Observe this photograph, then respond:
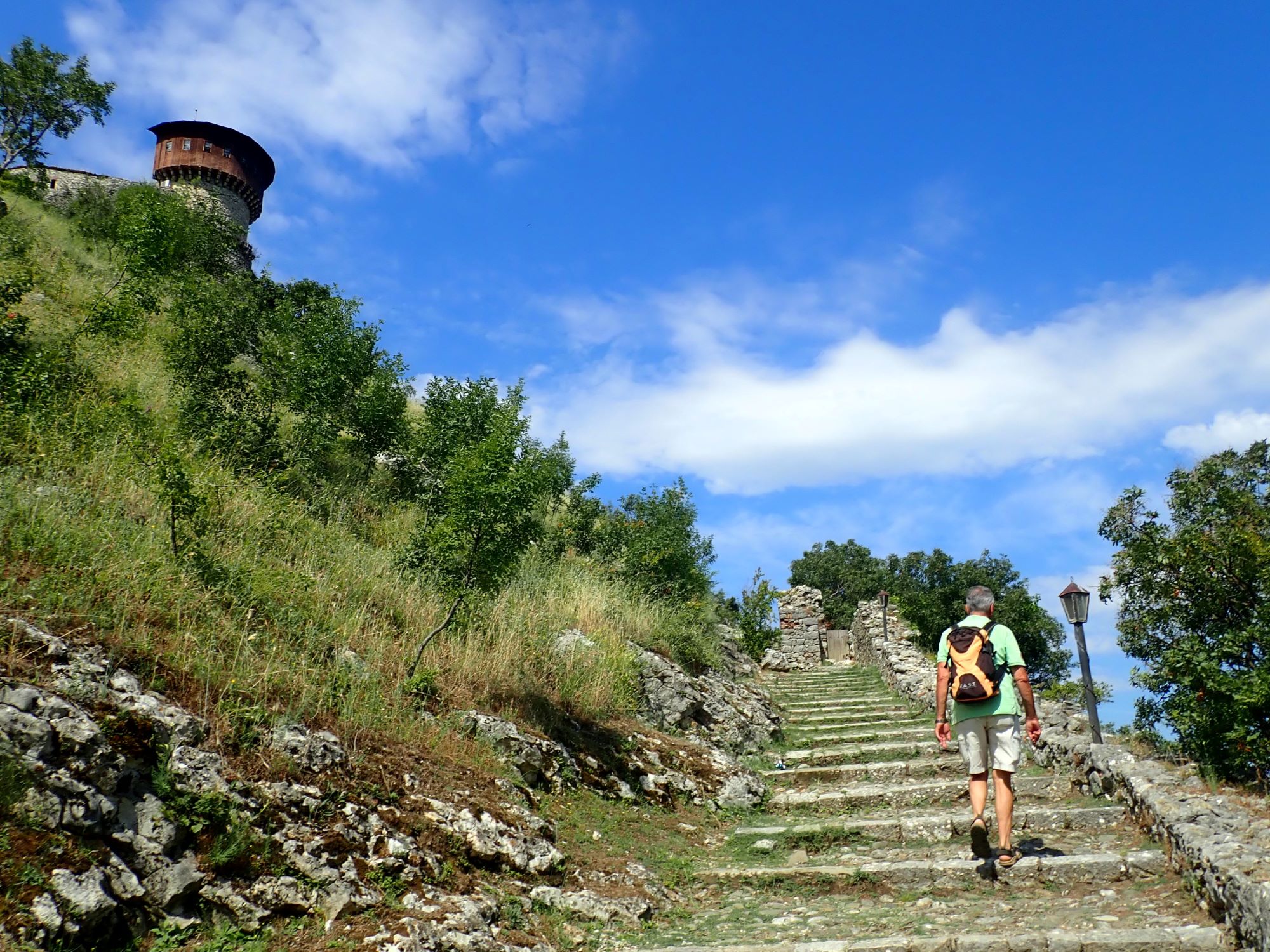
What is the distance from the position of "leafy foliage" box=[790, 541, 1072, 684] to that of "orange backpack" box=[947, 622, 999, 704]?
17.4 meters

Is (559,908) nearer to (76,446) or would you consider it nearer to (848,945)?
(848,945)

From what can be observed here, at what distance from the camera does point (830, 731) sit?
10.9 metres

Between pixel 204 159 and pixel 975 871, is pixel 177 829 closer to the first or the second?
pixel 975 871

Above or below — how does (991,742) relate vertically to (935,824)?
above

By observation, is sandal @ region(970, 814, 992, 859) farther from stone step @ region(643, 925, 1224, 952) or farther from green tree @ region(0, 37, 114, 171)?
green tree @ region(0, 37, 114, 171)

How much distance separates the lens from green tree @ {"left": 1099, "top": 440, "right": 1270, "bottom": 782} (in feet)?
17.0

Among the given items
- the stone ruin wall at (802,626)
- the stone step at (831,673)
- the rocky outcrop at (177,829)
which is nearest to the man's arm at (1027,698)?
the rocky outcrop at (177,829)

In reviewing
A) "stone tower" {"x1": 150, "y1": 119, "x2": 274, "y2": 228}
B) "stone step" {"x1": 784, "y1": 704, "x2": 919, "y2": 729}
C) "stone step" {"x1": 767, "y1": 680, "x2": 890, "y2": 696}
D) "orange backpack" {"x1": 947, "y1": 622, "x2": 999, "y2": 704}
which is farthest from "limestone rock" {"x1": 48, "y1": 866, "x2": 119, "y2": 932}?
"stone tower" {"x1": 150, "y1": 119, "x2": 274, "y2": 228}

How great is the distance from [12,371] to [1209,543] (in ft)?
34.7

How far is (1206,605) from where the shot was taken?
569 centimetres

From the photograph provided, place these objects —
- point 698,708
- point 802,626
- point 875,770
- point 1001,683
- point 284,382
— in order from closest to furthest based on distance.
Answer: point 1001,683
point 875,770
point 698,708
point 284,382
point 802,626

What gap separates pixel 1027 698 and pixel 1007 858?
1.10 m

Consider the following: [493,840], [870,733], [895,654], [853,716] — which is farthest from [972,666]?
[895,654]

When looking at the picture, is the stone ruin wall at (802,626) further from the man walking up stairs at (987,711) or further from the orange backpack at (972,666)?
the orange backpack at (972,666)
